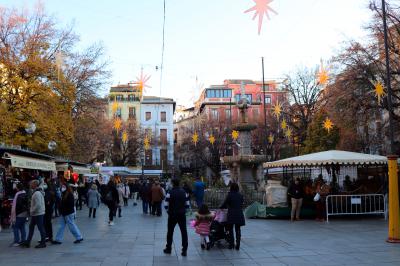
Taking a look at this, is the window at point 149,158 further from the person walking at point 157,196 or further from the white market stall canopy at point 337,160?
the white market stall canopy at point 337,160

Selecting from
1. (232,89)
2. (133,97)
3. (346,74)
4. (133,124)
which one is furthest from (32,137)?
(232,89)

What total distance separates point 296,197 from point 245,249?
22.5ft

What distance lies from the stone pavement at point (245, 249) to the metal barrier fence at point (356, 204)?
207 cm

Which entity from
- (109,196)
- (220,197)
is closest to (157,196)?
(220,197)

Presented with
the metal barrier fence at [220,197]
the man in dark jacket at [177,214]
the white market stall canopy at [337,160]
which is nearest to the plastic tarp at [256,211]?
the white market stall canopy at [337,160]

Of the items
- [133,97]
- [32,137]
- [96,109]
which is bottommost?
[32,137]

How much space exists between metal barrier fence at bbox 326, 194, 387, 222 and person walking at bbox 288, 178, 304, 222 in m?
1.15

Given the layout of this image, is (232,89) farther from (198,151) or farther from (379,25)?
(379,25)

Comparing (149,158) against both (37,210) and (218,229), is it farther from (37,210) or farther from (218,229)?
(218,229)

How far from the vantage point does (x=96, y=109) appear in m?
31.7

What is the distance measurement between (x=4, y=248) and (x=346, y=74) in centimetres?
2212

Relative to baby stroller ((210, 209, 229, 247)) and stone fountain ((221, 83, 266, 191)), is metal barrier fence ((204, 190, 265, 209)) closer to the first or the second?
stone fountain ((221, 83, 266, 191))

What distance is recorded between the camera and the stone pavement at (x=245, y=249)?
31.0ft

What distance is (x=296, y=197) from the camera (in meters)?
17.3
